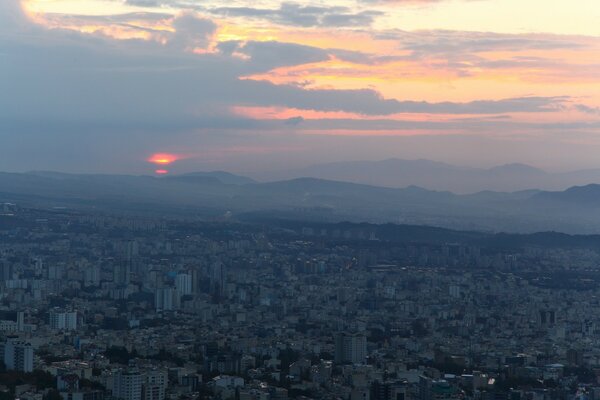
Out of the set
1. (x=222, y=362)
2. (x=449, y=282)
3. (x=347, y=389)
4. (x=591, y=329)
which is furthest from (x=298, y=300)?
(x=347, y=389)

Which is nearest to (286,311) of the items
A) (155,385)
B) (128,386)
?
(155,385)

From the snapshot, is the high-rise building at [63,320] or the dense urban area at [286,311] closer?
the dense urban area at [286,311]

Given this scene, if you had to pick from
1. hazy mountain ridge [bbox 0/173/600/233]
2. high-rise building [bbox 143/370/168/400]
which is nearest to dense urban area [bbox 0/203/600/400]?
high-rise building [bbox 143/370/168/400]

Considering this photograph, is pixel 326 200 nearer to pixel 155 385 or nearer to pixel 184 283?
pixel 184 283

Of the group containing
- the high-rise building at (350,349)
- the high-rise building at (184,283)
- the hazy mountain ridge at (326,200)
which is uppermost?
the hazy mountain ridge at (326,200)

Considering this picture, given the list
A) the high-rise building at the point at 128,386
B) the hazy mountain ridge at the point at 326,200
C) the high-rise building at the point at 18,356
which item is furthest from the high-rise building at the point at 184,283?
the hazy mountain ridge at the point at 326,200

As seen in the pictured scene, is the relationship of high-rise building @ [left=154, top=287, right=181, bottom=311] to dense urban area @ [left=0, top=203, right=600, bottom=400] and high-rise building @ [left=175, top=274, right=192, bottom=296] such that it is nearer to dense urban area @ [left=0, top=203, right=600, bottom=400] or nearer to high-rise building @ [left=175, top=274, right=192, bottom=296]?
dense urban area @ [left=0, top=203, right=600, bottom=400]

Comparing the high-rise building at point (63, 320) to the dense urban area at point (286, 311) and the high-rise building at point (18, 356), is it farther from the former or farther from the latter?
the high-rise building at point (18, 356)
